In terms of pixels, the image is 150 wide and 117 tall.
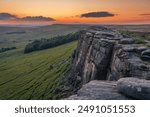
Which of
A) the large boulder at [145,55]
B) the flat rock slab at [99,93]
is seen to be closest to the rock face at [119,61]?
the large boulder at [145,55]

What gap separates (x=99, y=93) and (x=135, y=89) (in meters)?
5.06

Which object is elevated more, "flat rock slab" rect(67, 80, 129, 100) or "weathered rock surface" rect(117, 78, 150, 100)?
"weathered rock surface" rect(117, 78, 150, 100)

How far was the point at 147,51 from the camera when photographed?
155 feet

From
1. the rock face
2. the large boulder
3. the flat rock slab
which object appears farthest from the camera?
the large boulder

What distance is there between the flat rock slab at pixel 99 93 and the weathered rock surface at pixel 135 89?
869mm

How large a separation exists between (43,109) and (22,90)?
13689 centimetres

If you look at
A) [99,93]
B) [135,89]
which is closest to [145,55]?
[135,89]

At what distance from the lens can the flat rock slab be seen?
30828 mm

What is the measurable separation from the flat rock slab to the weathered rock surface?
87 cm

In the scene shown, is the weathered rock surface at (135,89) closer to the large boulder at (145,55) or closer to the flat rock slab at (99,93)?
the flat rock slab at (99,93)

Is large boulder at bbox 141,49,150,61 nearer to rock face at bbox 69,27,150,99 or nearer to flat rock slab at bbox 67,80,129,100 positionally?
rock face at bbox 69,27,150,99

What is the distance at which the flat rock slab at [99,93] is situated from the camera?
30.8 metres

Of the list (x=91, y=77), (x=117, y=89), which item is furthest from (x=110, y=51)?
(x=117, y=89)

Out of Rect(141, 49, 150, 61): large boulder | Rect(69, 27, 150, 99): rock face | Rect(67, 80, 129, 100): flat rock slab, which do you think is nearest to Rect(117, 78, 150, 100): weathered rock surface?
Rect(67, 80, 129, 100): flat rock slab
